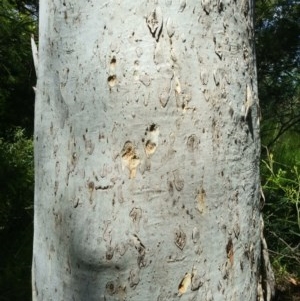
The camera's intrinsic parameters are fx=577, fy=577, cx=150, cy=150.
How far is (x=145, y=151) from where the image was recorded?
4.04ft

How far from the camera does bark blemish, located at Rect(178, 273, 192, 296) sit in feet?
4.14

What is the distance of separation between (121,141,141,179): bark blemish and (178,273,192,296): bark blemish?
0.25m

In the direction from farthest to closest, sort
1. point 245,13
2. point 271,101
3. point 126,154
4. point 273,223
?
point 271,101 < point 273,223 < point 245,13 < point 126,154

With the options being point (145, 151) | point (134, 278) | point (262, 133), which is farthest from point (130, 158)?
point (262, 133)

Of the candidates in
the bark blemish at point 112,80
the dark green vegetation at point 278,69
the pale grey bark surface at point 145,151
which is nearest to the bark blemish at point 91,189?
the pale grey bark surface at point 145,151

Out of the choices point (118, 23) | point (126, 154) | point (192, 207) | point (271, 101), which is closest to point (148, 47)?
point (118, 23)

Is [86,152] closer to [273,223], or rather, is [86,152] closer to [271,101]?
[273,223]

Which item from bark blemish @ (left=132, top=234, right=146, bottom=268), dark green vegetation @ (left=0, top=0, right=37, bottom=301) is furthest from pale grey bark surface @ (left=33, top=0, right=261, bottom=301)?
dark green vegetation @ (left=0, top=0, right=37, bottom=301)

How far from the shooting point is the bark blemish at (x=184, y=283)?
1.26 meters

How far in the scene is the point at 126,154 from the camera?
123 cm

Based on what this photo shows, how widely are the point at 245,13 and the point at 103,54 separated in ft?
1.28

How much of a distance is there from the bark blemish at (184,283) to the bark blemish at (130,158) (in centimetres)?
25

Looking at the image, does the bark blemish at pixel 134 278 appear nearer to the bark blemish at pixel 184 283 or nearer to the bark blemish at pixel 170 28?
the bark blemish at pixel 184 283

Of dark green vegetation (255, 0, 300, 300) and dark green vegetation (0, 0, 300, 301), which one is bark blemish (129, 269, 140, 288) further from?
dark green vegetation (255, 0, 300, 300)
